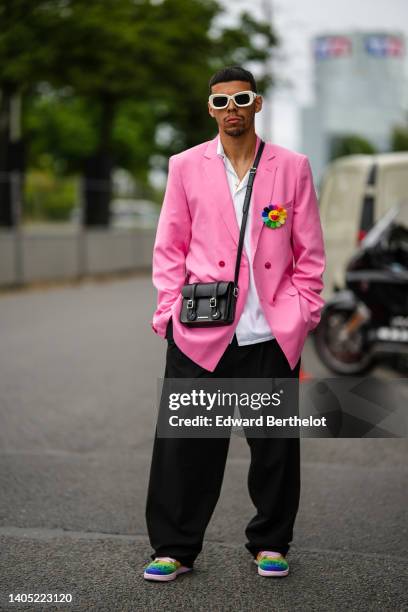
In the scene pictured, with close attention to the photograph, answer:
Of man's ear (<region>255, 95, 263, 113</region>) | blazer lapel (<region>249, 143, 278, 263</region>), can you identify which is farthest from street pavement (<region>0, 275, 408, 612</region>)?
man's ear (<region>255, 95, 263, 113</region>)

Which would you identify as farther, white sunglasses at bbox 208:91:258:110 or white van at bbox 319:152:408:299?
white van at bbox 319:152:408:299

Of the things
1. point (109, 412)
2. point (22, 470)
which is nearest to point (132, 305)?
point (109, 412)

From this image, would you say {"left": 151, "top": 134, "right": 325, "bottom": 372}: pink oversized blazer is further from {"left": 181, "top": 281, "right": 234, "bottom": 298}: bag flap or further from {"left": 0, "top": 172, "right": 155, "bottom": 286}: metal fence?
{"left": 0, "top": 172, "right": 155, "bottom": 286}: metal fence

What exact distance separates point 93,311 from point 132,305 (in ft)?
4.27

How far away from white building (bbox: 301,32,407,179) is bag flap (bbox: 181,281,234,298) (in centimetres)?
3089

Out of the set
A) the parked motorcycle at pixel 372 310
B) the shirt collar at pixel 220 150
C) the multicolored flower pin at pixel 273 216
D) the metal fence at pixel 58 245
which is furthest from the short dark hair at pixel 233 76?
the metal fence at pixel 58 245

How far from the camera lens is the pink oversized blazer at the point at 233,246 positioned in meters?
3.75

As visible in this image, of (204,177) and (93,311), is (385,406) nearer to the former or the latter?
(204,177)

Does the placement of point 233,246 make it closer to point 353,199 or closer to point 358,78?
point 353,199

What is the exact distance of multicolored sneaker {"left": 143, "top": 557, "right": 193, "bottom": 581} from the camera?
3791 millimetres

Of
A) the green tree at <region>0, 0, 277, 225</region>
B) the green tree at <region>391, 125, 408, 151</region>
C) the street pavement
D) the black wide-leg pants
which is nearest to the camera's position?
the street pavement

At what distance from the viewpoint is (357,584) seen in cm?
379

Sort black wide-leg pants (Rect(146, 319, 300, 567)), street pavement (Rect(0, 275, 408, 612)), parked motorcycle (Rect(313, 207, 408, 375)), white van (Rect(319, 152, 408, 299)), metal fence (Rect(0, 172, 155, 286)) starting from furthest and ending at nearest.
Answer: metal fence (Rect(0, 172, 155, 286)) → white van (Rect(319, 152, 408, 299)) → parked motorcycle (Rect(313, 207, 408, 375)) → black wide-leg pants (Rect(146, 319, 300, 567)) → street pavement (Rect(0, 275, 408, 612))

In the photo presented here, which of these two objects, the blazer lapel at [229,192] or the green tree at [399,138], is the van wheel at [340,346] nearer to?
the blazer lapel at [229,192]
